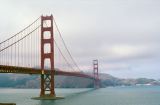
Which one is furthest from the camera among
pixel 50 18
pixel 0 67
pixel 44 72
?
pixel 50 18

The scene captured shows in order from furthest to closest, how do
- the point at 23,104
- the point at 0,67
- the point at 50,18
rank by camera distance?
the point at 50,18 < the point at 23,104 < the point at 0,67

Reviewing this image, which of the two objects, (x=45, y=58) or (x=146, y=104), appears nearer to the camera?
(x=146, y=104)

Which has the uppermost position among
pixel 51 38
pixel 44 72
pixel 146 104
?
pixel 51 38

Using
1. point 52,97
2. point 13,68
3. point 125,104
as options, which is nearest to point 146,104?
point 125,104

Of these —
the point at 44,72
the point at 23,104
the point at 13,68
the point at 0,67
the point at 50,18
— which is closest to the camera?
the point at 0,67

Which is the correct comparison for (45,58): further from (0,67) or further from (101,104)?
(0,67)

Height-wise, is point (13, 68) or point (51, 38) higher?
point (51, 38)

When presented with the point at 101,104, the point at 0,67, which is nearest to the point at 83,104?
the point at 101,104

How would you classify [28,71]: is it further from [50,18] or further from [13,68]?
[50,18]

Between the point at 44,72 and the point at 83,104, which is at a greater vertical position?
the point at 44,72
